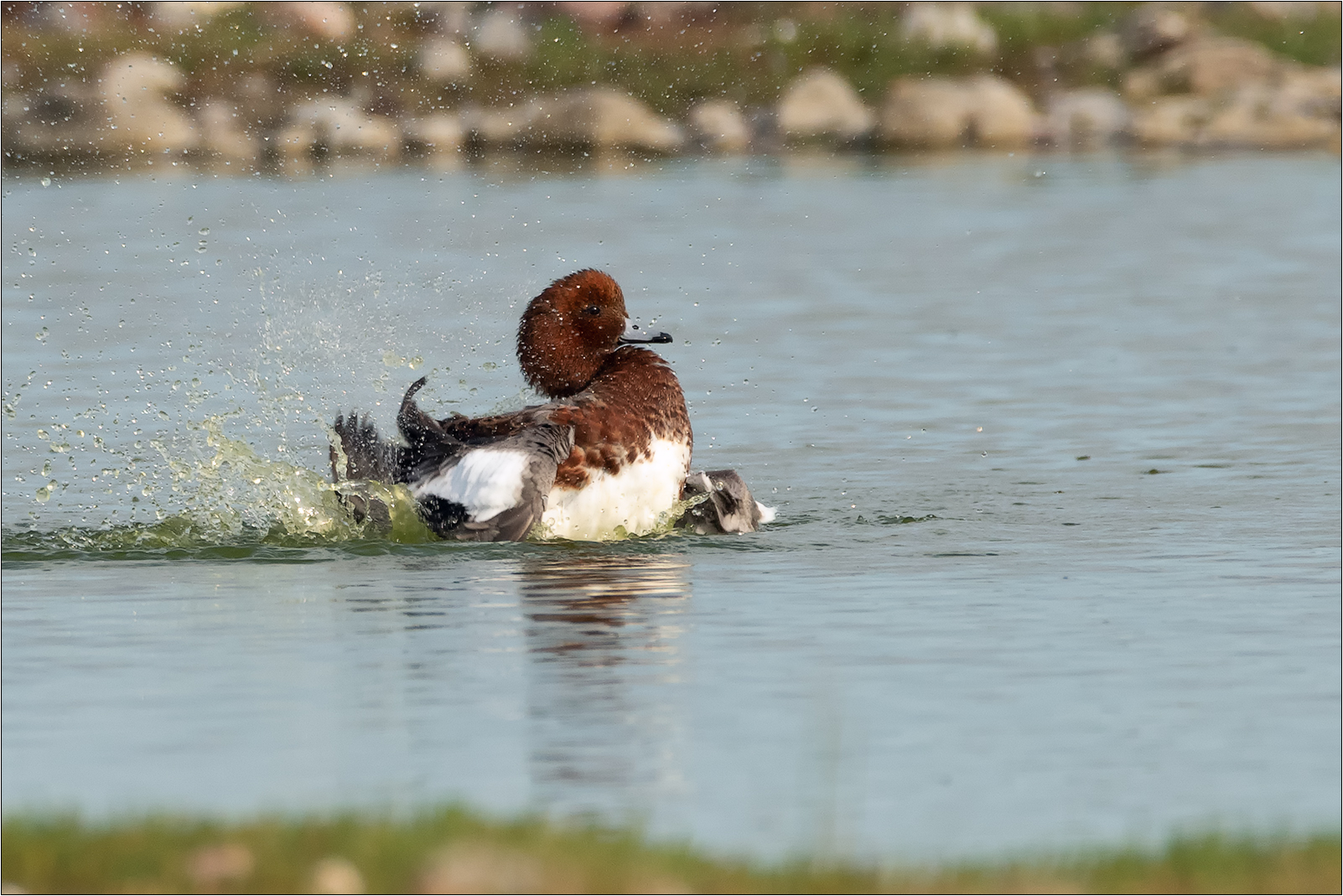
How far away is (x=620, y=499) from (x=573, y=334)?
116cm

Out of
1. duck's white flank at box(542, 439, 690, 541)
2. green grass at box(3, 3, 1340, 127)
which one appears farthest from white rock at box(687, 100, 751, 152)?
duck's white flank at box(542, 439, 690, 541)

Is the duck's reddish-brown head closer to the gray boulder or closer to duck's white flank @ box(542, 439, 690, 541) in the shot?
duck's white flank @ box(542, 439, 690, 541)

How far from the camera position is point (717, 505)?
1221 cm

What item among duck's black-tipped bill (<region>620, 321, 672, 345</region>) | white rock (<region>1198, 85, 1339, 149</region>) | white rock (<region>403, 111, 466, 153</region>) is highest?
white rock (<region>403, 111, 466, 153</region>)

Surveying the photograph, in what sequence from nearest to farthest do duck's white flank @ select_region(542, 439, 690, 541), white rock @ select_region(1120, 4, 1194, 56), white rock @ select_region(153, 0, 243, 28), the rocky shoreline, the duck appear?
1. the duck
2. duck's white flank @ select_region(542, 439, 690, 541)
3. the rocky shoreline
4. white rock @ select_region(1120, 4, 1194, 56)
5. white rock @ select_region(153, 0, 243, 28)

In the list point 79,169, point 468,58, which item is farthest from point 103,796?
point 468,58

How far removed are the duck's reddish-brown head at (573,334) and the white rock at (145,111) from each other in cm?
3158

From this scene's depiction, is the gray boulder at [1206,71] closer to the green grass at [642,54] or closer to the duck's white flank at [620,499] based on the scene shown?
the green grass at [642,54]

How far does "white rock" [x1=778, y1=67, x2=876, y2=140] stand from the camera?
45594mm

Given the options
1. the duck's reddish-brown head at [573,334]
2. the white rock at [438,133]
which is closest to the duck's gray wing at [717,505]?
the duck's reddish-brown head at [573,334]

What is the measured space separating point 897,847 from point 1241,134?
131 feet

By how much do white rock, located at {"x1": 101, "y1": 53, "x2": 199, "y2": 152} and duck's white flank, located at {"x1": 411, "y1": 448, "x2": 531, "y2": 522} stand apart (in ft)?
106

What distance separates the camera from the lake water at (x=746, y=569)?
7.25m

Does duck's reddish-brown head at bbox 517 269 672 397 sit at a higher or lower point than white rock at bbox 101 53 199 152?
lower
